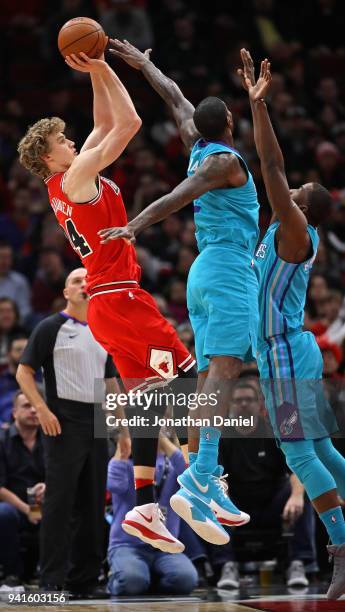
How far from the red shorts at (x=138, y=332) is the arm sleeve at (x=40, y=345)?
2.12m

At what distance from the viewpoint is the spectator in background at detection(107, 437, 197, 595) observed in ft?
28.5

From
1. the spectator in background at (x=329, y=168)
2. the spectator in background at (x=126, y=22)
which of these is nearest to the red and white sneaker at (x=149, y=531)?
the spectator in background at (x=329, y=168)

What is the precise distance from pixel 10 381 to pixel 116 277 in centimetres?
449

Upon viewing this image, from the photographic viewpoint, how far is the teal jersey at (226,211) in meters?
6.62

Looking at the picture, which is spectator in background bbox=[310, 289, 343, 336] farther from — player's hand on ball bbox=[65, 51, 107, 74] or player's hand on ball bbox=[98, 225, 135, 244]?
player's hand on ball bbox=[98, 225, 135, 244]

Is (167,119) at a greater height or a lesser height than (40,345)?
greater

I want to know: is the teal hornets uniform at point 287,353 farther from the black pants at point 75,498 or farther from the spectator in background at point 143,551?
the black pants at point 75,498

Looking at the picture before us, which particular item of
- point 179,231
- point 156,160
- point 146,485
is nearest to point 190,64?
point 156,160

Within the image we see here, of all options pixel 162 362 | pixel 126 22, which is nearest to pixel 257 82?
pixel 162 362

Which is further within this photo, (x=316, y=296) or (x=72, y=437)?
(x=316, y=296)

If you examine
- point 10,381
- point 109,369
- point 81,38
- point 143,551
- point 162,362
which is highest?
point 81,38

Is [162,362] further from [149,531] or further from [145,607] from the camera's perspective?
[145,607]

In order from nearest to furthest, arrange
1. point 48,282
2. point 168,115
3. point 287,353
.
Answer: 1. point 287,353
2. point 48,282
3. point 168,115

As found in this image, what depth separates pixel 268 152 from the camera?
6.69m
